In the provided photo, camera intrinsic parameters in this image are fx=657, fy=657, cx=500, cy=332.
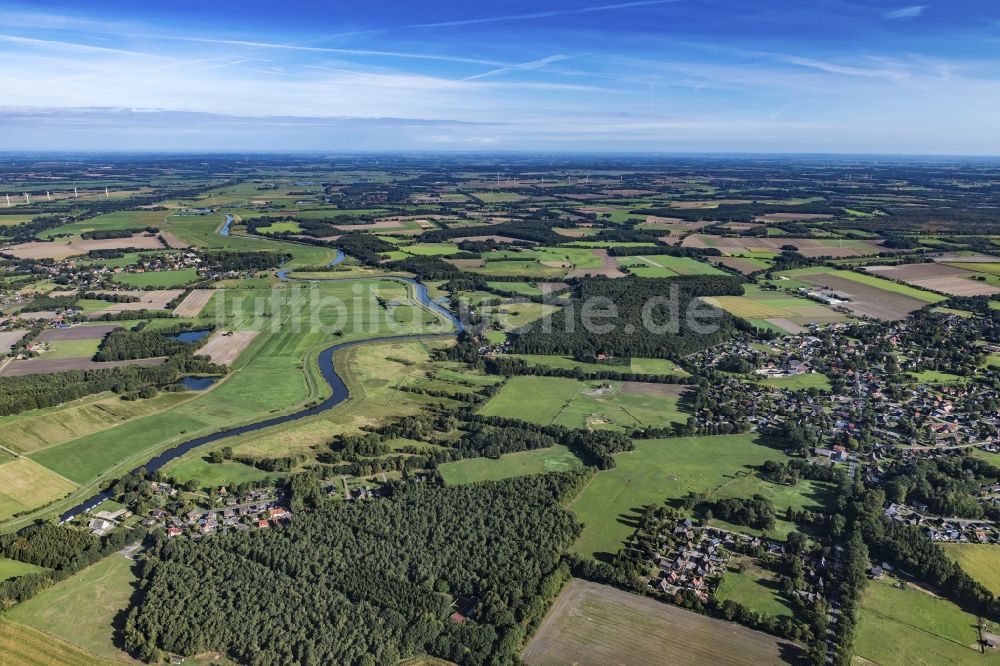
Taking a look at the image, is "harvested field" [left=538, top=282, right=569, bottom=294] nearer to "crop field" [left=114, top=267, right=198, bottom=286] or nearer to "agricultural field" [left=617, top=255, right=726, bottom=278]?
"agricultural field" [left=617, top=255, right=726, bottom=278]

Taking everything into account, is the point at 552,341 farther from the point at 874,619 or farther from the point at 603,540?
the point at 874,619

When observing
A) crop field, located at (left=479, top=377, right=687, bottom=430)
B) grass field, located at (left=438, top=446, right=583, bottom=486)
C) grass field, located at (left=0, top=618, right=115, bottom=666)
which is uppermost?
crop field, located at (left=479, top=377, right=687, bottom=430)

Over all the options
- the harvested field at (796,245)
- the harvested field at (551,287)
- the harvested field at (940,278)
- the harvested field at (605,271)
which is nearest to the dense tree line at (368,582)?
the harvested field at (551,287)

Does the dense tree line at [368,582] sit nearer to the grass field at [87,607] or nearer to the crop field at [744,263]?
the grass field at [87,607]

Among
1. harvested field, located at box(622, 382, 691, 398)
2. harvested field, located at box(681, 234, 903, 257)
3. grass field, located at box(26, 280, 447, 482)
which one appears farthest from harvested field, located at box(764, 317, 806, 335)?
harvested field, located at box(681, 234, 903, 257)

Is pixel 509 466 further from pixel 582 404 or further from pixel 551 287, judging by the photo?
pixel 551 287
